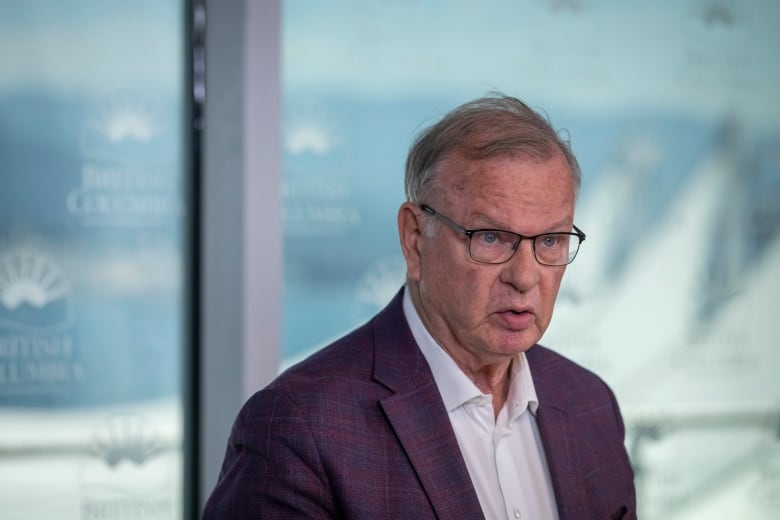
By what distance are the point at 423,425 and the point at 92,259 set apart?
1315mm

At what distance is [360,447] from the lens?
59.4 inches

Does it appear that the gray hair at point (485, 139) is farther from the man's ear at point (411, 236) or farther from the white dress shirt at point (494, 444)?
the white dress shirt at point (494, 444)

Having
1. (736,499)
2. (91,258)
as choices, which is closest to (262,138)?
(91,258)

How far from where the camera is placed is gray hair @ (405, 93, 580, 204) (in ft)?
5.13

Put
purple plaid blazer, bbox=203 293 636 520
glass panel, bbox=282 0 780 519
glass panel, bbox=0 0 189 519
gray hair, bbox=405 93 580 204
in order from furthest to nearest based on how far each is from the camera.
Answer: glass panel, bbox=282 0 780 519 < glass panel, bbox=0 0 189 519 < gray hair, bbox=405 93 580 204 < purple plaid blazer, bbox=203 293 636 520

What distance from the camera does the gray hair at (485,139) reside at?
156 cm

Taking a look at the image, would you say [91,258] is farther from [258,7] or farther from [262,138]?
[258,7]

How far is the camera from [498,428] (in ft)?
5.46

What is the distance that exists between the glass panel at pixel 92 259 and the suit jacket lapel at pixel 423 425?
1.16 m

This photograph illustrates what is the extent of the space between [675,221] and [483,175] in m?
1.76

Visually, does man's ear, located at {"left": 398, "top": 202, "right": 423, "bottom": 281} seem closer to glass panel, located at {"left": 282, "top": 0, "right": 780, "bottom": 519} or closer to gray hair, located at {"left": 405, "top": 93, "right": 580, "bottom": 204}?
gray hair, located at {"left": 405, "top": 93, "right": 580, "bottom": 204}

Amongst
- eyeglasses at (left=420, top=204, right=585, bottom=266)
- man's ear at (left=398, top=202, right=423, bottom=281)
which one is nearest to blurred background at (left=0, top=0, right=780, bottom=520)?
man's ear at (left=398, top=202, right=423, bottom=281)

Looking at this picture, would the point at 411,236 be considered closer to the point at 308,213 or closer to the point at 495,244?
the point at 495,244

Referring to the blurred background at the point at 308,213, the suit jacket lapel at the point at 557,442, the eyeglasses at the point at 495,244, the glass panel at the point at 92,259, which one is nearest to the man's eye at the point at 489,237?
the eyeglasses at the point at 495,244
